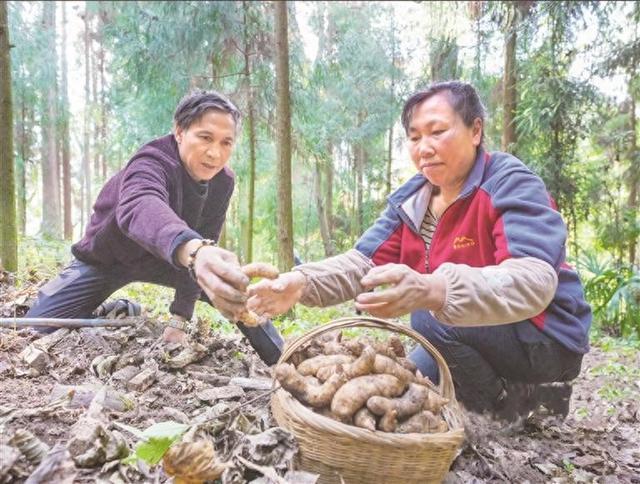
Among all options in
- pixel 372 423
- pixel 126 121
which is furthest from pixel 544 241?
pixel 126 121

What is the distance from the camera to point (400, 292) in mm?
1604

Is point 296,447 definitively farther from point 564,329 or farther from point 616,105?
point 616,105

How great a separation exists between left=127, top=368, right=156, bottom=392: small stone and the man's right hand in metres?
0.74

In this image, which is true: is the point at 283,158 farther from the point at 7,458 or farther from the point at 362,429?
the point at 7,458

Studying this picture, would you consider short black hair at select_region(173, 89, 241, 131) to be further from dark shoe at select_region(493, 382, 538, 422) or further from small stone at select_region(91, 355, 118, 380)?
dark shoe at select_region(493, 382, 538, 422)

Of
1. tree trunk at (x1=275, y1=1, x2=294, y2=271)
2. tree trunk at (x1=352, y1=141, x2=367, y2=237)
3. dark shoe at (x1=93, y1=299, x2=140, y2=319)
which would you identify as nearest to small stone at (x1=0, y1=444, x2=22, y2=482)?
dark shoe at (x1=93, y1=299, x2=140, y2=319)

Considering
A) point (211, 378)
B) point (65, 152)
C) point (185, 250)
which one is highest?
point (65, 152)

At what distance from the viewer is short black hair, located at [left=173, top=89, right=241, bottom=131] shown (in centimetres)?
304

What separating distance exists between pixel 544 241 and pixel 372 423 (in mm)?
964

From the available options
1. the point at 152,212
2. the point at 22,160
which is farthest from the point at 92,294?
the point at 22,160

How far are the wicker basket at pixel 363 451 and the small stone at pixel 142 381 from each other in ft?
3.26

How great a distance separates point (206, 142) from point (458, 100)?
1.48 metres

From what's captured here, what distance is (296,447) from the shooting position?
5.23 feet

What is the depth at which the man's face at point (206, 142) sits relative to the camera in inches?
120
